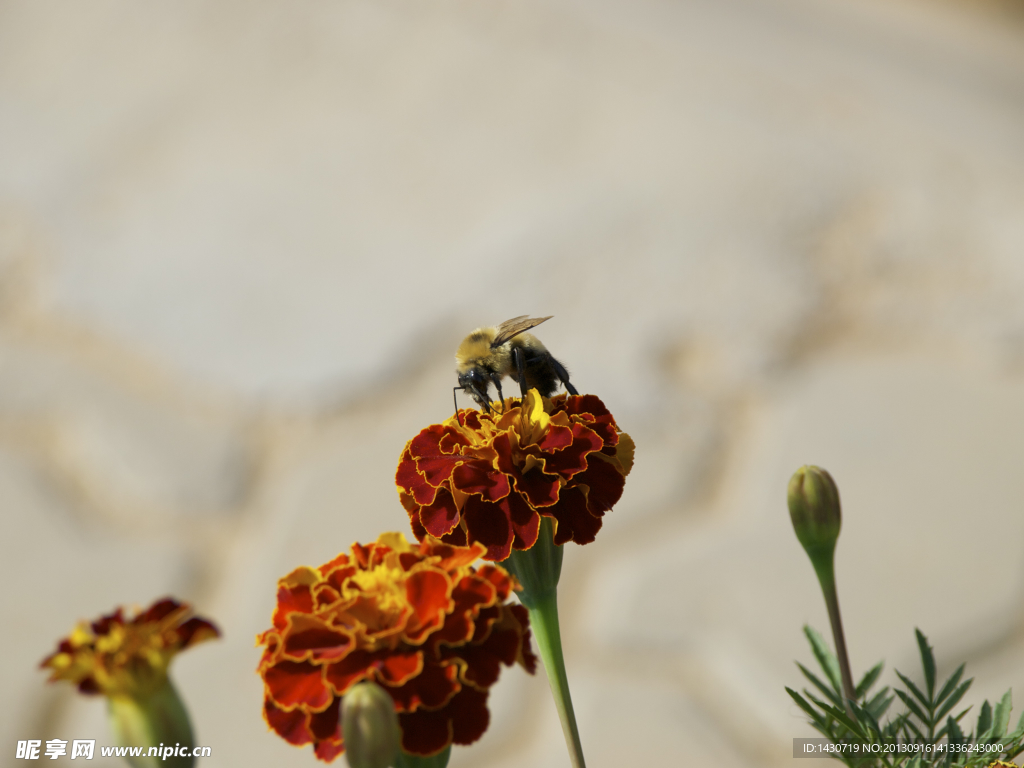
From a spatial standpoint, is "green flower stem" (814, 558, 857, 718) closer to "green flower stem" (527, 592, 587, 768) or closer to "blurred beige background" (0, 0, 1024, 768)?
"green flower stem" (527, 592, 587, 768)

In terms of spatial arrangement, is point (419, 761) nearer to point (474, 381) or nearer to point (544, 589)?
point (544, 589)

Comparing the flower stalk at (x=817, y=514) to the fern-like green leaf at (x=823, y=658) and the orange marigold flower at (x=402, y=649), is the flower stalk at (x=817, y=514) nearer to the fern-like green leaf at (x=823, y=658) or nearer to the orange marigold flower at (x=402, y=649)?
the fern-like green leaf at (x=823, y=658)

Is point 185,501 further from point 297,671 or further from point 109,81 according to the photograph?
point 109,81

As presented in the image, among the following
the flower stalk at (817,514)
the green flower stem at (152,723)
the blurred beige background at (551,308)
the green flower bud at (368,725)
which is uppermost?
the blurred beige background at (551,308)

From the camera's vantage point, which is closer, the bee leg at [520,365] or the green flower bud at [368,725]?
the green flower bud at [368,725]

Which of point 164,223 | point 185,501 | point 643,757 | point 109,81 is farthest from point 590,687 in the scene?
point 109,81

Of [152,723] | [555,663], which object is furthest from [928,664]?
[152,723]

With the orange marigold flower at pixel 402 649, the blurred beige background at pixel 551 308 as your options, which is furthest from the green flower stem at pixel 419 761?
the blurred beige background at pixel 551 308
